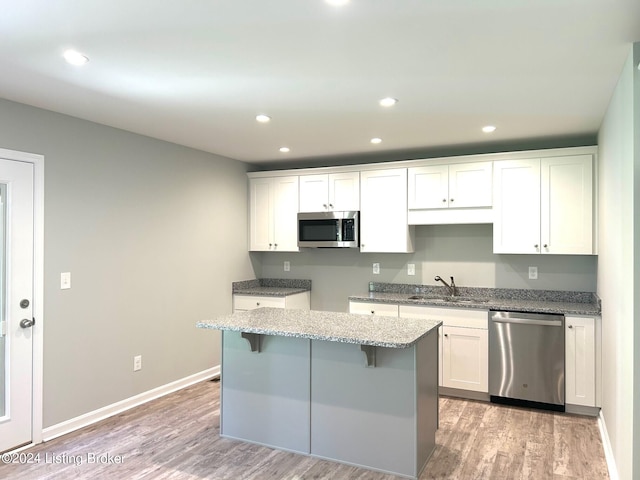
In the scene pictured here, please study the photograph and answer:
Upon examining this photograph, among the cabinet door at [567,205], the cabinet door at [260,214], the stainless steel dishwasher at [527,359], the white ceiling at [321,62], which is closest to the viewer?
the white ceiling at [321,62]

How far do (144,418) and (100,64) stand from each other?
2.71 meters

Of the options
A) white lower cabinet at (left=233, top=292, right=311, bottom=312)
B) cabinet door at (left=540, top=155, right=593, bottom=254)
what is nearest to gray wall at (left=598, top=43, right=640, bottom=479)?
cabinet door at (left=540, top=155, right=593, bottom=254)

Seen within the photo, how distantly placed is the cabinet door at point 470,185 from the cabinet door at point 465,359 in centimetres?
117

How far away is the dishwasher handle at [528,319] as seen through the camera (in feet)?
12.8

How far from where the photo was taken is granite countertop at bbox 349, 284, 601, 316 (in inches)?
158

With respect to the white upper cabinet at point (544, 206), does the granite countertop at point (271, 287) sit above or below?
below

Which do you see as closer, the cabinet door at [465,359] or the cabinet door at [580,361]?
the cabinet door at [580,361]

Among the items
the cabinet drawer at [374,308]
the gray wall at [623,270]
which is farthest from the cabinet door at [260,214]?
the gray wall at [623,270]

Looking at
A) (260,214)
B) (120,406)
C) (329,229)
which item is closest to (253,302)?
(260,214)

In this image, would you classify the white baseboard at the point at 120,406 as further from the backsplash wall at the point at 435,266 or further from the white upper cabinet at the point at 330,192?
the white upper cabinet at the point at 330,192

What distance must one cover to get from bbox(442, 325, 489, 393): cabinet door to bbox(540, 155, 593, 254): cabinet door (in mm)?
1002

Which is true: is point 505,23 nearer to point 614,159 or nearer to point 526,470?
point 614,159

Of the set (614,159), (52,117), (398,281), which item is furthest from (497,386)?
(52,117)

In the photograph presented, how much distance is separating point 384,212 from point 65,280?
115 inches
